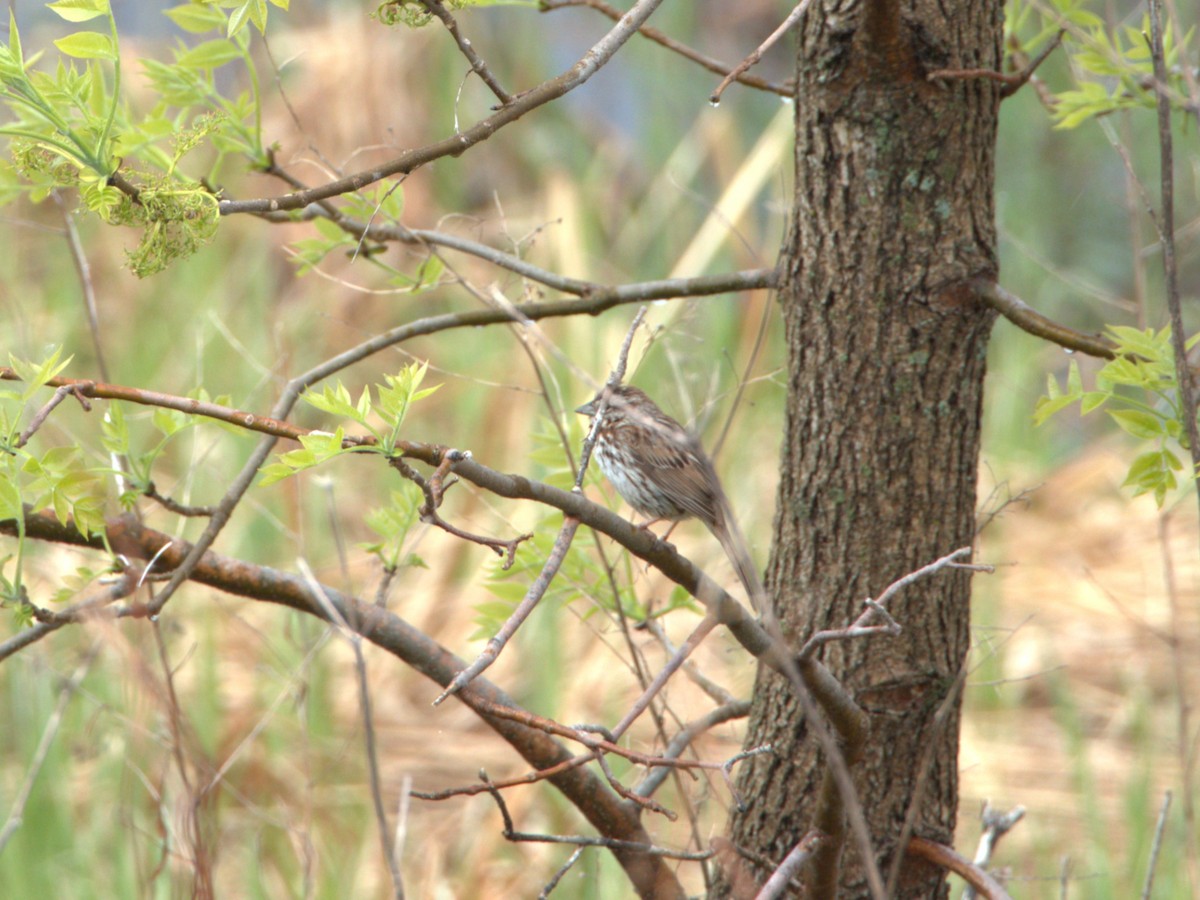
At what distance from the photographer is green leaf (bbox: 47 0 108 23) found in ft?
4.30

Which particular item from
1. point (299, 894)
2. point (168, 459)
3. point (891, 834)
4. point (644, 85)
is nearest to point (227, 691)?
point (168, 459)

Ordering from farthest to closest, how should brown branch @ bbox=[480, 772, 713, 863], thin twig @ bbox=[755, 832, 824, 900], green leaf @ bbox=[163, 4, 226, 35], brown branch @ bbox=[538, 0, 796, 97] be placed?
brown branch @ bbox=[538, 0, 796, 97]
green leaf @ bbox=[163, 4, 226, 35]
thin twig @ bbox=[755, 832, 824, 900]
brown branch @ bbox=[480, 772, 713, 863]

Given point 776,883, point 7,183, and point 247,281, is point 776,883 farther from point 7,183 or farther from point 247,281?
point 247,281

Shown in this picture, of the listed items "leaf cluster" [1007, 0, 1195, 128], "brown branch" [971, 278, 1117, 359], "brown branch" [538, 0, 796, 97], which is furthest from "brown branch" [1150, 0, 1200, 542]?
"brown branch" [538, 0, 796, 97]

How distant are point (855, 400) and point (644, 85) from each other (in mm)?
4909

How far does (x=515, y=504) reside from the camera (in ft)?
18.9

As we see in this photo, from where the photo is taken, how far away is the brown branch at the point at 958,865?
5.55 ft

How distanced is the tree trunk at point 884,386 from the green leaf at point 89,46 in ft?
3.27

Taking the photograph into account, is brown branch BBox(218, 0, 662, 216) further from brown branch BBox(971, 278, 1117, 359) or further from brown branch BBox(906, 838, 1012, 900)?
brown branch BBox(906, 838, 1012, 900)

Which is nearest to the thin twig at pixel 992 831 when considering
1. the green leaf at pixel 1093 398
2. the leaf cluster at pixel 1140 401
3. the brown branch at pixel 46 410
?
the leaf cluster at pixel 1140 401

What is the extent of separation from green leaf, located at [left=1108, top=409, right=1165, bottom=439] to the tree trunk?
0.29m

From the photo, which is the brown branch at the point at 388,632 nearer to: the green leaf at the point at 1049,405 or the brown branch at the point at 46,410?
the brown branch at the point at 46,410

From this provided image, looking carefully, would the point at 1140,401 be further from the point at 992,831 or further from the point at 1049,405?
the point at 992,831

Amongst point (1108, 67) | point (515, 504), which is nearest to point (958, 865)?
point (1108, 67)
